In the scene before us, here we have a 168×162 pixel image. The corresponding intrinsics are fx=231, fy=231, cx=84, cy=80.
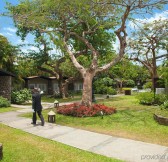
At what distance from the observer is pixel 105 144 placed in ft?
26.7

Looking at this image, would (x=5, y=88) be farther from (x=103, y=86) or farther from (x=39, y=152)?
(x=103, y=86)

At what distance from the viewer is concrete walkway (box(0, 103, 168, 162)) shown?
6871 millimetres

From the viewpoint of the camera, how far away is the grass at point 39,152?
6697 mm

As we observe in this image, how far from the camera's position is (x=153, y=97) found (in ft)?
65.4

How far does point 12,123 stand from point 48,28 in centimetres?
896

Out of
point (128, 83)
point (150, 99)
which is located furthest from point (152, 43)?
point (128, 83)

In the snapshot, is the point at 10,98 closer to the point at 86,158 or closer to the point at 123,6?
the point at 123,6

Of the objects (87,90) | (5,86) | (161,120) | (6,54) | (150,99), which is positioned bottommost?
(161,120)

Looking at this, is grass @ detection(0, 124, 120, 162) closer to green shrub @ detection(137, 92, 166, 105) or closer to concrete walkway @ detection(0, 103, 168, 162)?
concrete walkway @ detection(0, 103, 168, 162)

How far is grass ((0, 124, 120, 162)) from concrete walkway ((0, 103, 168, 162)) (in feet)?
1.35

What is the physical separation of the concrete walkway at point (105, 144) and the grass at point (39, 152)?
413mm

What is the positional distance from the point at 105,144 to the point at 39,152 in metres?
2.32

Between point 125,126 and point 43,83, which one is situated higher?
point 43,83

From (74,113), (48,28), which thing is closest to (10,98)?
(48,28)
